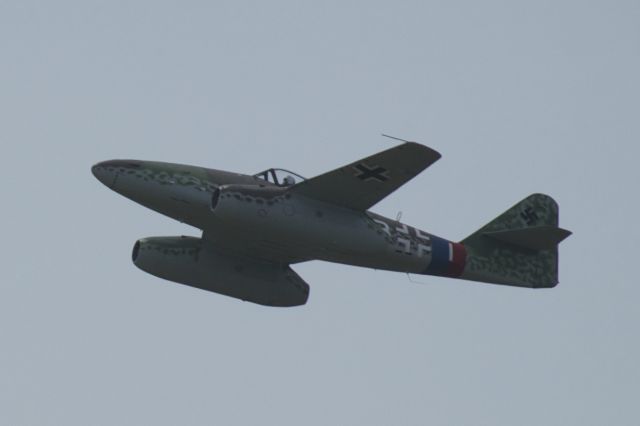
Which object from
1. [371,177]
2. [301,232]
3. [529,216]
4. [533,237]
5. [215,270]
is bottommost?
[215,270]

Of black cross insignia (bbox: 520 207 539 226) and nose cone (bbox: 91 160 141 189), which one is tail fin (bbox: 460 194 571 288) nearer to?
black cross insignia (bbox: 520 207 539 226)

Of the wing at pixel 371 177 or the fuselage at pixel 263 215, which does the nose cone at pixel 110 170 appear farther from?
the wing at pixel 371 177

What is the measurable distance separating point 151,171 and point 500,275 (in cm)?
956

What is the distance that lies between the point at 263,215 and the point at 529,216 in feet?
31.3

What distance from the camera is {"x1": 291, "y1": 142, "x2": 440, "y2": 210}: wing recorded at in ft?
89.6

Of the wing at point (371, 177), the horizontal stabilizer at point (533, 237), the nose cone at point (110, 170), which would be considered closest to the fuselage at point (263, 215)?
the nose cone at point (110, 170)

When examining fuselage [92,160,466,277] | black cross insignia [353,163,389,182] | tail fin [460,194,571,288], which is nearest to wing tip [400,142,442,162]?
black cross insignia [353,163,389,182]

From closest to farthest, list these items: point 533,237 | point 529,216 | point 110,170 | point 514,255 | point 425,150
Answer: point 425,150 → point 110,170 → point 533,237 → point 514,255 → point 529,216

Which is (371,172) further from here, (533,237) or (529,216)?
(529,216)

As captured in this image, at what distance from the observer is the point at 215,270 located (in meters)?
31.8

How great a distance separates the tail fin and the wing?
4575mm

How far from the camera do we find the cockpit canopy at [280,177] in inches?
1163

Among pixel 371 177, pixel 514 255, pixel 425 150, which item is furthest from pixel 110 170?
pixel 514 255

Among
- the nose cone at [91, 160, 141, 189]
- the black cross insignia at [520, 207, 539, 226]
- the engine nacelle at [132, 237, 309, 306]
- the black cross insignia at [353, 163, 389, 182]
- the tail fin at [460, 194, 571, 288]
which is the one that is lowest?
the engine nacelle at [132, 237, 309, 306]
